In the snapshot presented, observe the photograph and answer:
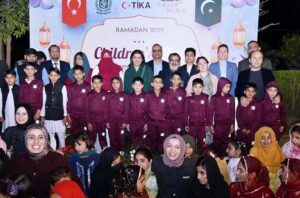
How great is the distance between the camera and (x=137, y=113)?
8.71m

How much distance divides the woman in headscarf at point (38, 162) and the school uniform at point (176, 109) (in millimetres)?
3877

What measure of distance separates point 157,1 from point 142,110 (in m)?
2.77

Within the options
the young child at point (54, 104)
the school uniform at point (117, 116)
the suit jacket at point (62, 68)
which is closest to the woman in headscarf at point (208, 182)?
the school uniform at point (117, 116)

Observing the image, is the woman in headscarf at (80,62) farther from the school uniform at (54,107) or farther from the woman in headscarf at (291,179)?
the woman in headscarf at (291,179)

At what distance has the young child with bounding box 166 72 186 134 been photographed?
8.61 m

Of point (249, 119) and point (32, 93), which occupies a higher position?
point (32, 93)

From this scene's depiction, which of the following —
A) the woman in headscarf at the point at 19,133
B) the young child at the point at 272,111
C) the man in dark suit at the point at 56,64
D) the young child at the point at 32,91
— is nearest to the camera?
the woman in headscarf at the point at 19,133

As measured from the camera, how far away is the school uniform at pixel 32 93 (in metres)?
8.62

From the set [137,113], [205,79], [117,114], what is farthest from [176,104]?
[117,114]

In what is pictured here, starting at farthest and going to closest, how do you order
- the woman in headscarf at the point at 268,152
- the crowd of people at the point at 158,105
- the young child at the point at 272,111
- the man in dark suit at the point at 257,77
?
the man in dark suit at the point at 257,77
the young child at the point at 272,111
the crowd of people at the point at 158,105
the woman in headscarf at the point at 268,152

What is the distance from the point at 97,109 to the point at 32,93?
1095 mm

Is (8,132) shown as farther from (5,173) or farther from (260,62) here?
(260,62)

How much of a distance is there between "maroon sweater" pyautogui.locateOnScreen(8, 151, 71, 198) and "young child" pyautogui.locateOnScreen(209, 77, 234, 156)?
4.18 metres

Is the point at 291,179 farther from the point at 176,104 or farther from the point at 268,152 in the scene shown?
the point at 176,104
